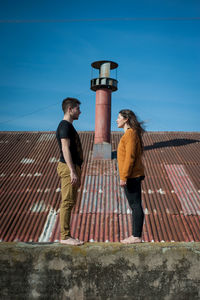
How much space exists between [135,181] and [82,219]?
7750 mm

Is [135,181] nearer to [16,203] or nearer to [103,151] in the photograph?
[16,203]

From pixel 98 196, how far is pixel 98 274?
31.2 feet

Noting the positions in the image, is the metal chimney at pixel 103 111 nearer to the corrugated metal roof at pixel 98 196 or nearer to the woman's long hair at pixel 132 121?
the corrugated metal roof at pixel 98 196

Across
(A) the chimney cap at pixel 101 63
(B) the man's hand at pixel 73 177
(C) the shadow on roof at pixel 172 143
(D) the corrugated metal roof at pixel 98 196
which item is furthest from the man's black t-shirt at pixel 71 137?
(A) the chimney cap at pixel 101 63

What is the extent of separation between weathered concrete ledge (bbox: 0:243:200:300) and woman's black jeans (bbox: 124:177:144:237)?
0.60 metres

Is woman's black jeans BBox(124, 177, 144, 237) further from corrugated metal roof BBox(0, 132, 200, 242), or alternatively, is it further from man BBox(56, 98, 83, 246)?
corrugated metal roof BBox(0, 132, 200, 242)

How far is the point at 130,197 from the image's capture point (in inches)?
141

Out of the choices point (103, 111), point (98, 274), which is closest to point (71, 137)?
point (98, 274)

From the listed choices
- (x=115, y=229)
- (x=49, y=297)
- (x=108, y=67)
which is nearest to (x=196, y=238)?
(x=115, y=229)

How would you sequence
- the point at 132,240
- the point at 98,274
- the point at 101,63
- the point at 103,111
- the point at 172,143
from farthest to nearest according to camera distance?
1. the point at 101,63
2. the point at 172,143
3. the point at 103,111
4. the point at 132,240
5. the point at 98,274

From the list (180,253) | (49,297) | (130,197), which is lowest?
(49,297)

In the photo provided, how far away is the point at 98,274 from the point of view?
2855 mm

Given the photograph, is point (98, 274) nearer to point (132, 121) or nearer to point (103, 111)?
point (132, 121)

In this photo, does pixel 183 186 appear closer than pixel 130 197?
No
